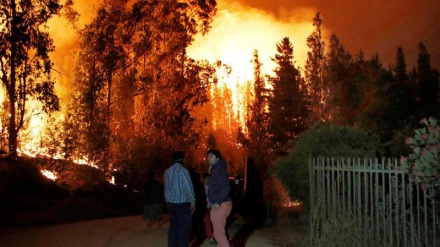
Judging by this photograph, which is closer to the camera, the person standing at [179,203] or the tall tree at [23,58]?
the person standing at [179,203]

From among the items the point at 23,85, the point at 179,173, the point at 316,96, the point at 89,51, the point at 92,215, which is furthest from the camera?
the point at 316,96

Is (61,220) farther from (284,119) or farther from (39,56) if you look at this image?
(284,119)

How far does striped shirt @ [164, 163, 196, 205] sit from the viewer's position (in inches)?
372

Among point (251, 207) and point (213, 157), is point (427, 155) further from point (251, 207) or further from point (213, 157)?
point (251, 207)

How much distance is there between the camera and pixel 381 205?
400 inches

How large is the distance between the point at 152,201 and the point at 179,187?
607 centimetres

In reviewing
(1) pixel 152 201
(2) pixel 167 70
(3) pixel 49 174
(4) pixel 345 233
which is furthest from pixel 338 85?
(4) pixel 345 233

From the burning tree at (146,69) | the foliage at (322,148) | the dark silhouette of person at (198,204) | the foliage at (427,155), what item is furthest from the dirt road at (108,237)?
the burning tree at (146,69)

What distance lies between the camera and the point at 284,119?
51.0 meters

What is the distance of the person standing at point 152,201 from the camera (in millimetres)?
15219

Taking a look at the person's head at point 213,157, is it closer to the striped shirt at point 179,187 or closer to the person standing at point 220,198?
the person standing at point 220,198

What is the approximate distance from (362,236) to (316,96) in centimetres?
3164

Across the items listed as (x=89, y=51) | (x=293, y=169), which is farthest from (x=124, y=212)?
(x=293, y=169)

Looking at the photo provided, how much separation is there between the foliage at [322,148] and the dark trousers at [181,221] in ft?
18.0
